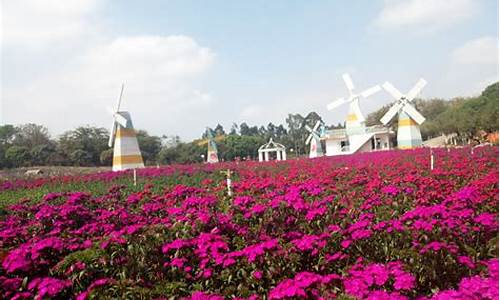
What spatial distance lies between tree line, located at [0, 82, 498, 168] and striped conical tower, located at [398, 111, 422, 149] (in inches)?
282

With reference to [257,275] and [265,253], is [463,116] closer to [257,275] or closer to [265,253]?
[265,253]

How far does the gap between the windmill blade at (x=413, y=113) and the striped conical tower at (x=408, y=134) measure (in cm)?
19

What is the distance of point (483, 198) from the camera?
184 inches

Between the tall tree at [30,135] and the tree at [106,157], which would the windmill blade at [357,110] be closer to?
the tree at [106,157]

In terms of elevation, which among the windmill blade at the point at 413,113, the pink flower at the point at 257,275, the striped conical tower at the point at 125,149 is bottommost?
the pink flower at the point at 257,275

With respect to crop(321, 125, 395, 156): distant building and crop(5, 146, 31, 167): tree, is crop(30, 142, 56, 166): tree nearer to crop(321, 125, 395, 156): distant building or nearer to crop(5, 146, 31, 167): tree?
crop(5, 146, 31, 167): tree

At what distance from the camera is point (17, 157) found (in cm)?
3800

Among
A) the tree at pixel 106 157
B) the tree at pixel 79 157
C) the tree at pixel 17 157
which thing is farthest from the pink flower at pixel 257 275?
the tree at pixel 79 157

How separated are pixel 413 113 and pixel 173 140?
4225 cm

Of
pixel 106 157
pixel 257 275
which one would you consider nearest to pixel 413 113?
pixel 257 275

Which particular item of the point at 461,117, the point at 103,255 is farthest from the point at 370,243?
the point at 461,117

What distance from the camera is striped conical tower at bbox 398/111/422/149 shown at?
25953mm

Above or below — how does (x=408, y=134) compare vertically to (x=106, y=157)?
above

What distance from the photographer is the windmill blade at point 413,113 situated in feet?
85.8
